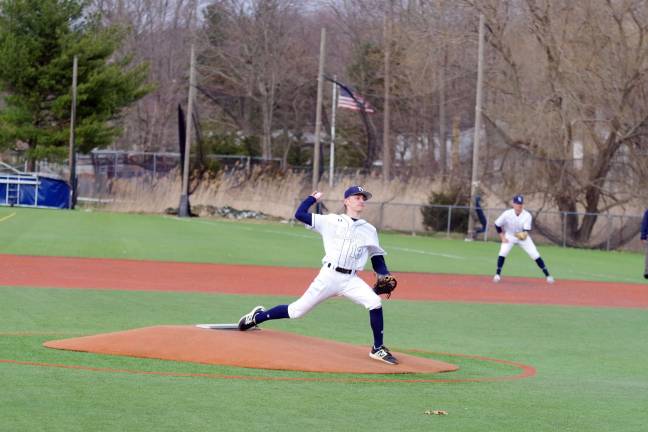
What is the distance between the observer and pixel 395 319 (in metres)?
16.9

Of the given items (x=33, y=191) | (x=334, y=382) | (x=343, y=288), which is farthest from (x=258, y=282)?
(x=33, y=191)

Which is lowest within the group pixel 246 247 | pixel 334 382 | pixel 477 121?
pixel 246 247

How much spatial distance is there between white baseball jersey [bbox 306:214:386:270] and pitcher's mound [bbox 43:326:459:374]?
939 millimetres

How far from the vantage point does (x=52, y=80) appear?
6019cm

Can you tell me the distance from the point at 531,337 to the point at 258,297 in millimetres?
5683

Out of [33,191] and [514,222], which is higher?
[514,222]

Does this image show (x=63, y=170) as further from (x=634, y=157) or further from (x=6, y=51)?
(x=634, y=157)

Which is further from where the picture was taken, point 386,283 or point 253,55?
point 253,55

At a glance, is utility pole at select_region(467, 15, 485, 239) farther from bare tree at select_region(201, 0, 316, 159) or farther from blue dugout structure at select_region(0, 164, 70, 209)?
bare tree at select_region(201, 0, 316, 159)

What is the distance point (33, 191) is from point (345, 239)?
46.0 m

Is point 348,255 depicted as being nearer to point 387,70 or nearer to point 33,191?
point 33,191

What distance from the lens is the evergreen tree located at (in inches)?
2346

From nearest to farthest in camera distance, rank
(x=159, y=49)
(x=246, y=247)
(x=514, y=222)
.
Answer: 1. (x=514, y=222)
2. (x=246, y=247)
3. (x=159, y=49)

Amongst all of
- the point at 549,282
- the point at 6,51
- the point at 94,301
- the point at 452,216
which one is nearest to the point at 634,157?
the point at 452,216
